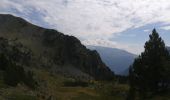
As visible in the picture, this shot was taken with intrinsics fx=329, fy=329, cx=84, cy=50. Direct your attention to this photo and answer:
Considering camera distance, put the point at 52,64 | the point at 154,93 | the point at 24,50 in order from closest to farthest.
A: 1. the point at 154,93
2. the point at 24,50
3. the point at 52,64

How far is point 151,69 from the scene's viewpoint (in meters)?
67.3

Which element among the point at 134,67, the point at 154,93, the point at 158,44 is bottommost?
the point at 154,93

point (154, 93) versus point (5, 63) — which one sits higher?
point (5, 63)

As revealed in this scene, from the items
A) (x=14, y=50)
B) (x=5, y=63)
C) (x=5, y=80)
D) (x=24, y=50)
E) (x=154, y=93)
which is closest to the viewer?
(x=5, y=80)

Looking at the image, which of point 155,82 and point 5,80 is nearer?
point 5,80

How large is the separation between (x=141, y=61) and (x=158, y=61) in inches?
152

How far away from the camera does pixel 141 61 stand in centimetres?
6944

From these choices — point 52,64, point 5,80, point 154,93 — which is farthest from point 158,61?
point 52,64

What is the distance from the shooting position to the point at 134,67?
229ft

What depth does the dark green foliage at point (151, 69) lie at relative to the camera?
66500 millimetres

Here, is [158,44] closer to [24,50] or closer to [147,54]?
[147,54]

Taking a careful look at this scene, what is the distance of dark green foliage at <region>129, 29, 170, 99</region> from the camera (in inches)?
2618

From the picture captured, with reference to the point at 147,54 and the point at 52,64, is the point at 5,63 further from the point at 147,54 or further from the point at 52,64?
the point at 52,64

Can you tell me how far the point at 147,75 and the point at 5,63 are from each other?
30.6 m
